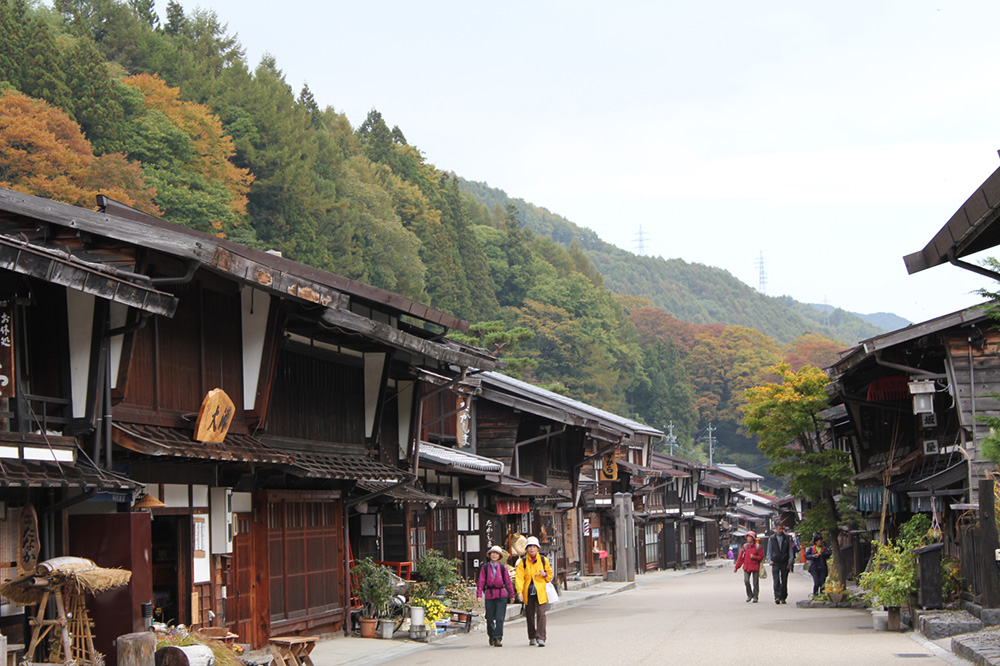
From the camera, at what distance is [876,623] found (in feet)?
61.1

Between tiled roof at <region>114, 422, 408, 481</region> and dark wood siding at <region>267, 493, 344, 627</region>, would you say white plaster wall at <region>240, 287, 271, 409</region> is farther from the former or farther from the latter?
dark wood siding at <region>267, 493, 344, 627</region>

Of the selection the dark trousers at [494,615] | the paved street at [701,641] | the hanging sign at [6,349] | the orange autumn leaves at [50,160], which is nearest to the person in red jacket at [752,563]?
the paved street at [701,641]

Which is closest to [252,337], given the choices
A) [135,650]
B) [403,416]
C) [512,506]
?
[135,650]

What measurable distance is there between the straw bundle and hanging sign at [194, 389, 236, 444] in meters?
3.12

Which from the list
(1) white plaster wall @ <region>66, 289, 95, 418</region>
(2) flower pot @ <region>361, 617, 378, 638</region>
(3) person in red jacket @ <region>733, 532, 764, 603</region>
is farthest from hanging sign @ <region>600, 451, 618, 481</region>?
(1) white plaster wall @ <region>66, 289, 95, 418</region>

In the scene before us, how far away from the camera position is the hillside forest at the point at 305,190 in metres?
49.8

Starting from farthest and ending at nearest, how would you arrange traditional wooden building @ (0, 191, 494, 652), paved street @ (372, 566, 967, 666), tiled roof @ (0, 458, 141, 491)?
paved street @ (372, 566, 967, 666) < traditional wooden building @ (0, 191, 494, 652) < tiled roof @ (0, 458, 141, 491)

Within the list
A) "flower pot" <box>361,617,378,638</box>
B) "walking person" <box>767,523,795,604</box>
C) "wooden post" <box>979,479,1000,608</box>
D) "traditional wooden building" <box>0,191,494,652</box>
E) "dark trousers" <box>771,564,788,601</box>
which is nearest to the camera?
"traditional wooden building" <box>0,191,494,652</box>

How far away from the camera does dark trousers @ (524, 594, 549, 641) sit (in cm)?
1745

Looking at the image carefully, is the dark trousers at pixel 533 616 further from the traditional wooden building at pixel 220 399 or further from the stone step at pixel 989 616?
the stone step at pixel 989 616

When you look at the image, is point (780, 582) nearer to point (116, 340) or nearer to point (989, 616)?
point (989, 616)

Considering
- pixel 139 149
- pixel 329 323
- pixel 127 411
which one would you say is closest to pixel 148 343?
pixel 127 411

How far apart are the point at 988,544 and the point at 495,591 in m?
7.59

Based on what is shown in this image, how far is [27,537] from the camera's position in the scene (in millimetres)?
10844
